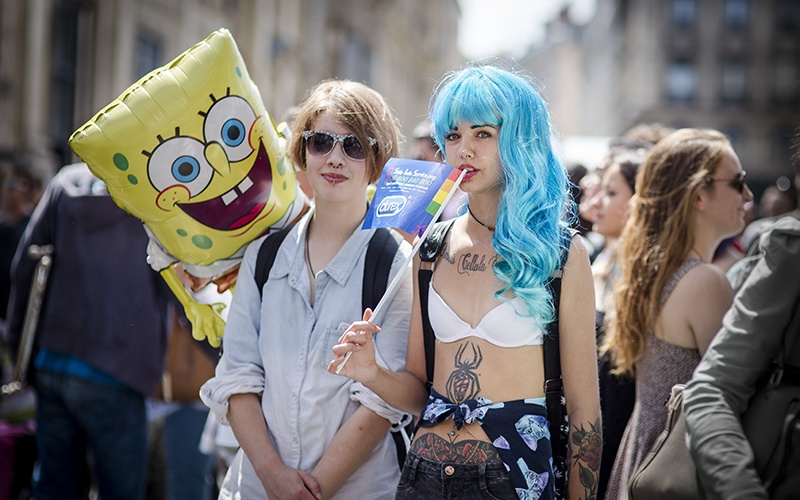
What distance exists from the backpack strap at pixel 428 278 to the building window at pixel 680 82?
165ft

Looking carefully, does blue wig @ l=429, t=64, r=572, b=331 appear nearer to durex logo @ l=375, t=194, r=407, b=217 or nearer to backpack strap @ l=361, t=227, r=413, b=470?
durex logo @ l=375, t=194, r=407, b=217

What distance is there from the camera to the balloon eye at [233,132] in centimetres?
328

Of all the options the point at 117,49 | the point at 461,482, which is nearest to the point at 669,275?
the point at 461,482

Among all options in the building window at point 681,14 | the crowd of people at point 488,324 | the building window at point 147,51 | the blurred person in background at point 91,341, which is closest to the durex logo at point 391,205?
the crowd of people at point 488,324

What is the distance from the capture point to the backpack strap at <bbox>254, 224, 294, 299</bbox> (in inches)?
127

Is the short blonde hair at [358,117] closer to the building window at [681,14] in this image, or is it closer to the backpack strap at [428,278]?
the backpack strap at [428,278]

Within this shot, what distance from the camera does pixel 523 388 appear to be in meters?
2.67

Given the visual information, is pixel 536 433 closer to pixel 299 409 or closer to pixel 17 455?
pixel 299 409

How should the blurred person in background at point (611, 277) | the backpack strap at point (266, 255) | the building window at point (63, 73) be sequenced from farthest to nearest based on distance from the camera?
the building window at point (63, 73)
the blurred person in background at point (611, 277)
the backpack strap at point (266, 255)

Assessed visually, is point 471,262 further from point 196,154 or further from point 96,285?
point 96,285

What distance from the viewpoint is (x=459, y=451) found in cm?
263

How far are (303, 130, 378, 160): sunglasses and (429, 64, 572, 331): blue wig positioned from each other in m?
0.42

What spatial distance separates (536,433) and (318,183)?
1.22 meters

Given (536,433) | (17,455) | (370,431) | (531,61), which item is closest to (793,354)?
(536,433)
